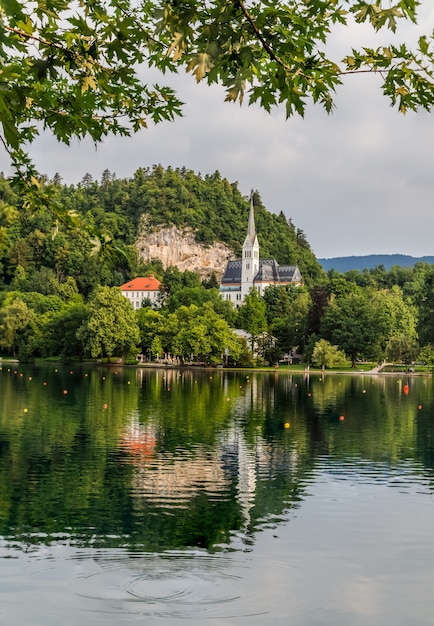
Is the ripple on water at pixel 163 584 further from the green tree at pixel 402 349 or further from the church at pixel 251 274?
the church at pixel 251 274

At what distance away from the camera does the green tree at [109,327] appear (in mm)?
100938

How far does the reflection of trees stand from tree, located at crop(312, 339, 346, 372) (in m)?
45.8

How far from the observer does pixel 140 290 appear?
169 meters

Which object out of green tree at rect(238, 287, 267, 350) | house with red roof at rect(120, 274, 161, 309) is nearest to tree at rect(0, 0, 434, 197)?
green tree at rect(238, 287, 267, 350)

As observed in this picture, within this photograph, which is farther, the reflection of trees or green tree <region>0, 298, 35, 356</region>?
green tree <region>0, 298, 35, 356</region>

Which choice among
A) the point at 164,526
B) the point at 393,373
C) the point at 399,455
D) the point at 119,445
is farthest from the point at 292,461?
the point at 393,373

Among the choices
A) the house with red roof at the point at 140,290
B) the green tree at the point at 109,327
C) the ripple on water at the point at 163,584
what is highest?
the house with red roof at the point at 140,290

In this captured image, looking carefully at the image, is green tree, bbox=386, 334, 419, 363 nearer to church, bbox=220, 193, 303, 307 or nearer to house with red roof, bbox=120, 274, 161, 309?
house with red roof, bbox=120, 274, 161, 309

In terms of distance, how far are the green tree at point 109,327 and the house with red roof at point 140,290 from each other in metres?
57.8

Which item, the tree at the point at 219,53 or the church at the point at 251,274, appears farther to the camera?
the church at the point at 251,274

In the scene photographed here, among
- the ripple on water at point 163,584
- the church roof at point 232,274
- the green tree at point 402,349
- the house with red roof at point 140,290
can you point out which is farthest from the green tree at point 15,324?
the ripple on water at point 163,584

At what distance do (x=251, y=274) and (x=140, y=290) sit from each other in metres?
28.5

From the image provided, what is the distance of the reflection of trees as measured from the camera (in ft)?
57.1

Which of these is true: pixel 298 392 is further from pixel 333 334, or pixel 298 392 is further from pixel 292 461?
pixel 333 334
